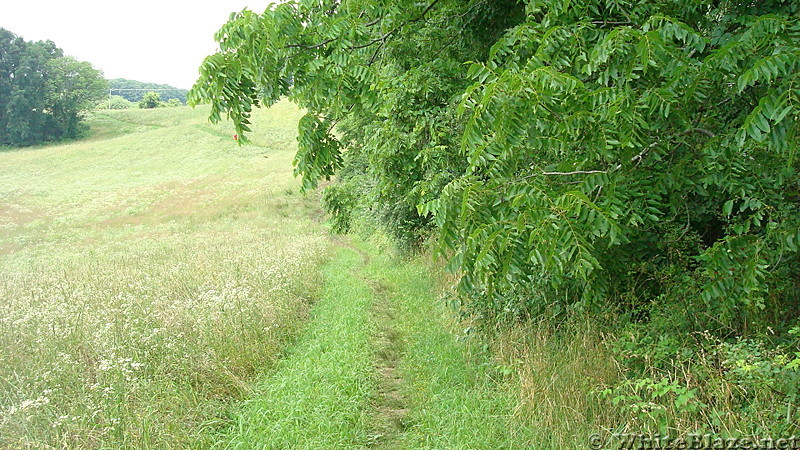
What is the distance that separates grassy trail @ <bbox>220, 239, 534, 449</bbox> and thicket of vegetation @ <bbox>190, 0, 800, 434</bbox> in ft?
3.99

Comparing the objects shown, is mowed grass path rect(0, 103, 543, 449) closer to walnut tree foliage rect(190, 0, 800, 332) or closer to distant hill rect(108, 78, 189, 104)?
walnut tree foliage rect(190, 0, 800, 332)

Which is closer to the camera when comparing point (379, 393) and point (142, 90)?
point (379, 393)

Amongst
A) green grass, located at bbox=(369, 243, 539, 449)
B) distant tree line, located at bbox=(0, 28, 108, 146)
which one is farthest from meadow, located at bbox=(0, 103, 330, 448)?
distant tree line, located at bbox=(0, 28, 108, 146)

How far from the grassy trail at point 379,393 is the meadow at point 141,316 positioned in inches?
20.5

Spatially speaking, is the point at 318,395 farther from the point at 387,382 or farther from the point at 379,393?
the point at 387,382

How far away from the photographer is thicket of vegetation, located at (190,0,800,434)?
320cm

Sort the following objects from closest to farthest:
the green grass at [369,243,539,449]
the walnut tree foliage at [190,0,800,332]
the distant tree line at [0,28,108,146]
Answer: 1. the walnut tree foliage at [190,0,800,332]
2. the green grass at [369,243,539,449]
3. the distant tree line at [0,28,108,146]

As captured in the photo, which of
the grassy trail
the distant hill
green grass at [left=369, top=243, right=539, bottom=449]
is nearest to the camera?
green grass at [left=369, top=243, right=539, bottom=449]

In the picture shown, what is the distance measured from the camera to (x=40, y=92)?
66062 mm

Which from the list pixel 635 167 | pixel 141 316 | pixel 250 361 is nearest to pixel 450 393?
pixel 250 361

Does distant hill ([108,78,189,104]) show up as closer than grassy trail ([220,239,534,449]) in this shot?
No

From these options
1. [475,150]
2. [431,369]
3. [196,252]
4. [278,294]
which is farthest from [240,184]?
[475,150]

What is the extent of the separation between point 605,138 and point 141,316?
666cm

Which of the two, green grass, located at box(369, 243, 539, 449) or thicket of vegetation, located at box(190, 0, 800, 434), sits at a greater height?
thicket of vegetation, located at box(190, 0, 800, 434)
